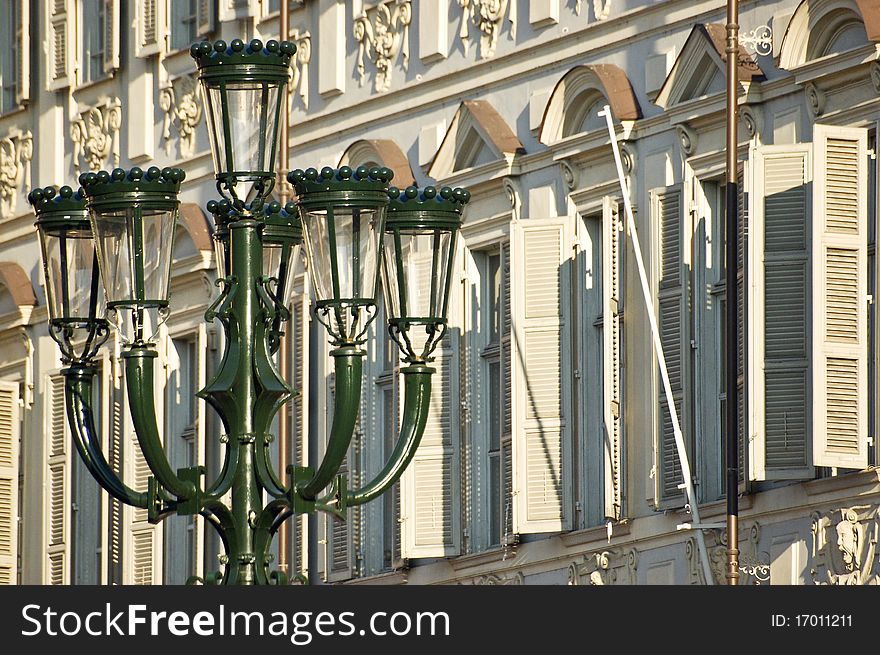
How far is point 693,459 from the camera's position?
2344cm

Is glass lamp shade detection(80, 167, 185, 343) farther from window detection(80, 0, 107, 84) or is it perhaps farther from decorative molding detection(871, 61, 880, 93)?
window detection(80, 0, 107, 84)

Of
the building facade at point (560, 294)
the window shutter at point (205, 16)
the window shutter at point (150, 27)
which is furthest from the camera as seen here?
the window shutter at point (150, 27)

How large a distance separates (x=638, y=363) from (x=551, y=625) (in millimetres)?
11834

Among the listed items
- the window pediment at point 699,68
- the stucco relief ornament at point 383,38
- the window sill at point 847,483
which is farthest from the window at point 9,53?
the window sill at point 847,483

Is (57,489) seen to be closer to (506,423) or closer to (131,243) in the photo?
(506,423)

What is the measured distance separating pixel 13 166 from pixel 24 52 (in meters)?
1.14

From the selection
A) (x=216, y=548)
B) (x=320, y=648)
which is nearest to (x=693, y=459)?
(x=216, y=548)

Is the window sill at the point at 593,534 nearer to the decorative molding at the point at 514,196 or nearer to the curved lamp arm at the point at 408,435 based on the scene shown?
the decorative molding at the point at 514,196

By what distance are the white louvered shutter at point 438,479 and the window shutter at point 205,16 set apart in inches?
204

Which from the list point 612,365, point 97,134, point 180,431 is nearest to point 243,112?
point 612,365

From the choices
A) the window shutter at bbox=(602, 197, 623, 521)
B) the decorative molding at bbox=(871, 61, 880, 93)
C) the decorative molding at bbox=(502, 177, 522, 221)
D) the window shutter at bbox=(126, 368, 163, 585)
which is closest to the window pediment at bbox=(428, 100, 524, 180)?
the decorative molding at bbox=(502, 177, 522, 221)

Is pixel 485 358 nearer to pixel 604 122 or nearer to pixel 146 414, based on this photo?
pixel 604 122

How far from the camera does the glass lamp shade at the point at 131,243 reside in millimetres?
14539

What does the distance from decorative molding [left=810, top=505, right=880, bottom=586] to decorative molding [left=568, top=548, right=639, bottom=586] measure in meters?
2.51
